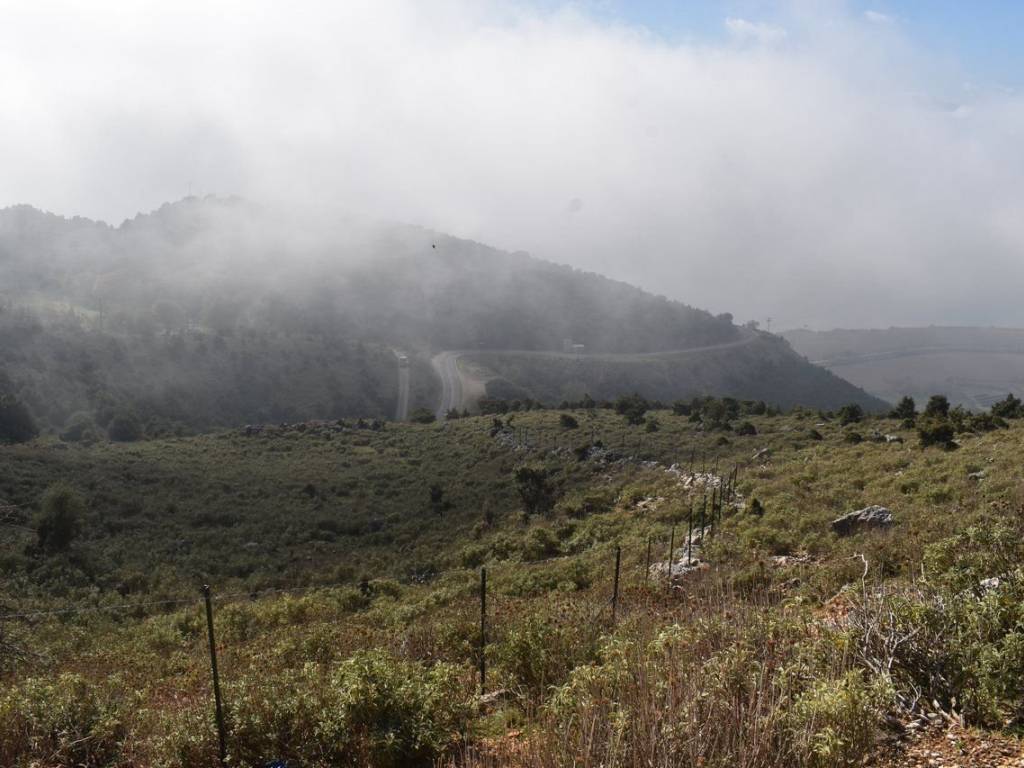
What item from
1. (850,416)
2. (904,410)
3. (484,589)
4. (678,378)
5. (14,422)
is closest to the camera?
(484,589)

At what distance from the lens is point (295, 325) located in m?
103

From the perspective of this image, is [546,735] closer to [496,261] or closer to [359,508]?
[359,508]

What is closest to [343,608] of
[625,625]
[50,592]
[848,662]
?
[50,592]

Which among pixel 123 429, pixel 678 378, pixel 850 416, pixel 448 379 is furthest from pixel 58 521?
pixel 678 378

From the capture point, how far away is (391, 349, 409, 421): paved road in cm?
7967

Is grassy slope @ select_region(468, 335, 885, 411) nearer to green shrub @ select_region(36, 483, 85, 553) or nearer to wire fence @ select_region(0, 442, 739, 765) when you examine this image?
green shrub @ select_region(36, 483, 85, 553)

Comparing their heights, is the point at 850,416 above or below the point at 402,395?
above

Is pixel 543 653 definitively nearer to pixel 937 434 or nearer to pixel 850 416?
pixel 937 434

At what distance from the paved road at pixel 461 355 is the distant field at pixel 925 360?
122 ft

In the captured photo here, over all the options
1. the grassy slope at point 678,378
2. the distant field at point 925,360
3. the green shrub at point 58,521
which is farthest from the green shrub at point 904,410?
the distant field at point 925,360

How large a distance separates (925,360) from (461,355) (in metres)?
119

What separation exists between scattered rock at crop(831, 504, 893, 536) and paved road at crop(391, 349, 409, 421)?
2546 inches

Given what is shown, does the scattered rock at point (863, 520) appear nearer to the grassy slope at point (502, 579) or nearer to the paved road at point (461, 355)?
the grassy slope at point (502, 579)

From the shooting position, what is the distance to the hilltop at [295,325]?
229 ft
